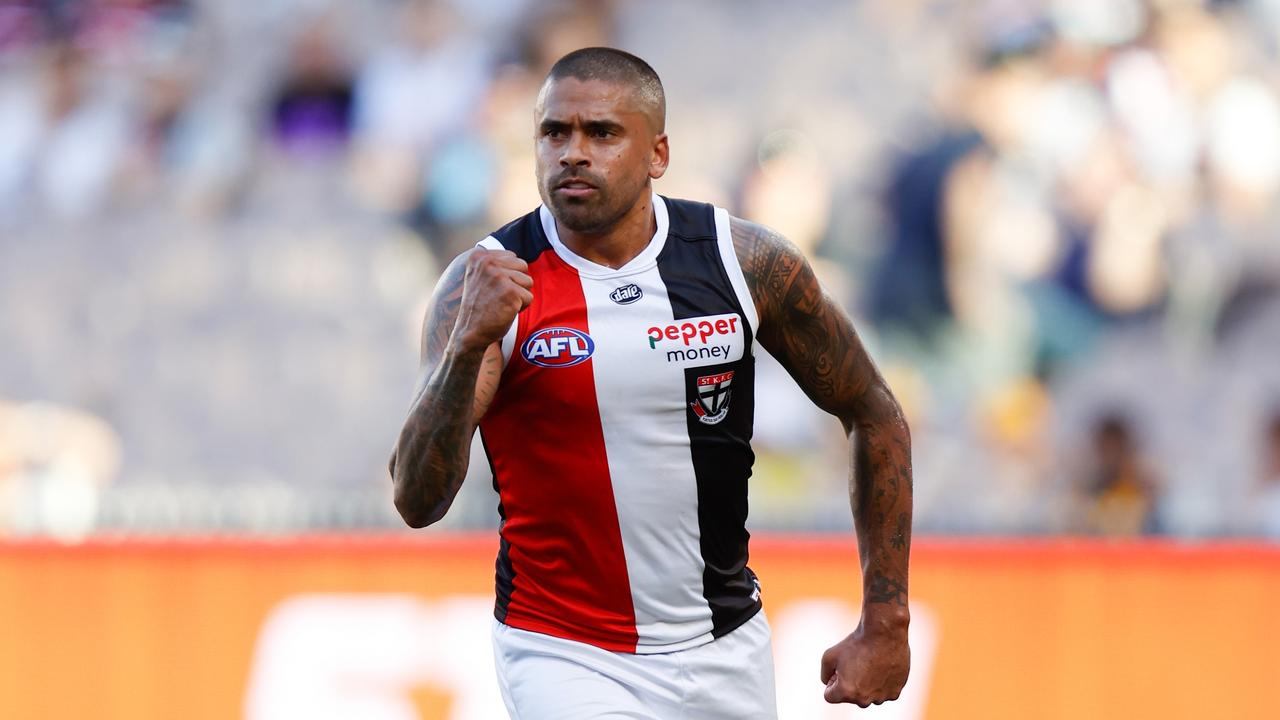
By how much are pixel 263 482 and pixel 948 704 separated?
7.00m

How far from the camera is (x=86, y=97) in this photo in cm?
1303

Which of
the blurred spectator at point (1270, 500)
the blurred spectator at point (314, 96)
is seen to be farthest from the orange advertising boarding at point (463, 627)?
the blurred spectator at point (314, 96)

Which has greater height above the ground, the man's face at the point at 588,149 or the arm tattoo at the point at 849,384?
the man's face at the point at 588,149

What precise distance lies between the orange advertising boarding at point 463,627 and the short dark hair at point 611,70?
310 cm

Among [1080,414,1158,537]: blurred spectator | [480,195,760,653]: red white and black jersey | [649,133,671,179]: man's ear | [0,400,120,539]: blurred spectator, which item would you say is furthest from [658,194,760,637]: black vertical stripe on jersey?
[0,400,120,539]: blurred spectator

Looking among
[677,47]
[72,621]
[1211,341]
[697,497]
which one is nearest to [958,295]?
[1211,341]

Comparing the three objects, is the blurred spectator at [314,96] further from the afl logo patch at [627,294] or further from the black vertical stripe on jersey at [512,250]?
the afl logo patch at [627,294]

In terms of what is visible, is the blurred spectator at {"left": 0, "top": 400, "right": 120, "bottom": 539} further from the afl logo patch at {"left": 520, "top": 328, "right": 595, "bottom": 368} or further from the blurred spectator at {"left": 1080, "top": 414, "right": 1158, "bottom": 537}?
the afl logo patch at {"left": 520, "top": 328, "right": 595, "bottom": 368}

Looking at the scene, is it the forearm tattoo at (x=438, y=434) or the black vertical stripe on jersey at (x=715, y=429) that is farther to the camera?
the black vertical stripe on jersey at (x=715, y=429)

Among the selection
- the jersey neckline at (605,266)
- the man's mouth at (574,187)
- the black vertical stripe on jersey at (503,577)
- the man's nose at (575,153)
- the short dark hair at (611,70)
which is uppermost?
the short dark hair at (611,70)

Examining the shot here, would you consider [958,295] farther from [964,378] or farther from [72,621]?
[72,621]

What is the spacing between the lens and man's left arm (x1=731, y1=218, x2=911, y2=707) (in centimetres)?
418

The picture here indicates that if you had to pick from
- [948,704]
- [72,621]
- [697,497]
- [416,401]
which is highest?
[416,401]

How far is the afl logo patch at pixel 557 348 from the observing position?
3.89 meters
